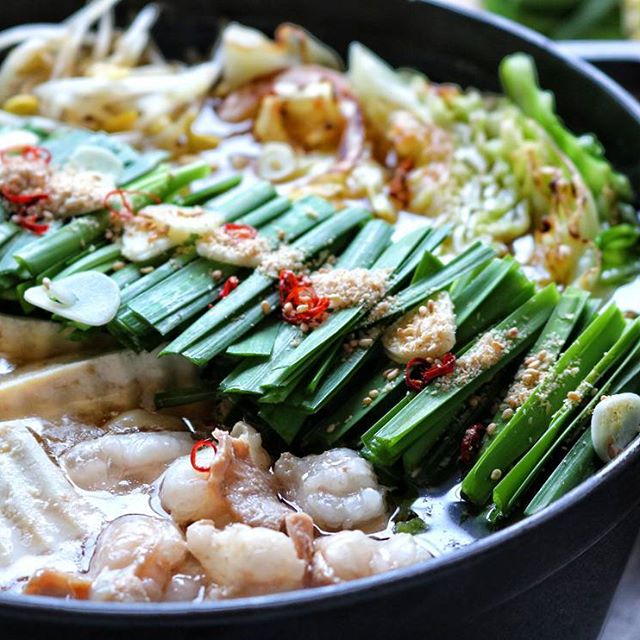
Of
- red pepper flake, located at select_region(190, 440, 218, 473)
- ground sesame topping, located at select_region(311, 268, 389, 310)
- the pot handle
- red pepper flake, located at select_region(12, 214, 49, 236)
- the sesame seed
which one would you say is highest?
the pot handle

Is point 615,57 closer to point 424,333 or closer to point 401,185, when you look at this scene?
point 401,185

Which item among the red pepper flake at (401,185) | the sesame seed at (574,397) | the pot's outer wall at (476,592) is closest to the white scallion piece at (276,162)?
the red pepper flake at (401,185)

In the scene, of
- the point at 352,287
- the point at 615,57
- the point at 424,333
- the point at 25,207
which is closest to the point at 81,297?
the point at 25,207

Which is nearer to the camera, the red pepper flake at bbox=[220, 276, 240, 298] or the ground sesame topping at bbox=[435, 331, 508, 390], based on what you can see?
the ground sesame topping at bbox=[435, 331, 508, 390]

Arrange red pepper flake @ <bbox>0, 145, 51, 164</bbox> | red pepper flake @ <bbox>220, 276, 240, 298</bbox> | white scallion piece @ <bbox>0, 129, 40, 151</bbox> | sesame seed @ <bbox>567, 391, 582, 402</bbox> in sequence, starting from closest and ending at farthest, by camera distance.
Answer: sesame seed @ <bbox>567, 391, 582, 402</bbox> < red pepper flake @ <bbox>220, 276, 240, 298</bbox> < red pepper flake @ <bbox>0, 145, 51, 164</bbox> < white scallion piece @ <bbox>0, 129, 40, 151</bbox>

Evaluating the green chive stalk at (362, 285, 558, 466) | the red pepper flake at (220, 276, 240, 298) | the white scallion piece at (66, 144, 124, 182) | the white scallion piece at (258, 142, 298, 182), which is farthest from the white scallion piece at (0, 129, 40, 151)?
the green chive stalk at (362, 285, 558, 466)

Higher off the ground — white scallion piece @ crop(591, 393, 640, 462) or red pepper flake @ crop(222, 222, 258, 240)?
white scallion piece @ crop(591, 393, 640, 462)

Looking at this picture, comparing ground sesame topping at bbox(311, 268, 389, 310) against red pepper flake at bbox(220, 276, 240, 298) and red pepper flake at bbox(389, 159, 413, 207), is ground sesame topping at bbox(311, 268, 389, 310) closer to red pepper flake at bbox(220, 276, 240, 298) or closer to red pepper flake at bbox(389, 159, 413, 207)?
red pepper flake at bbox(220, 276, 240, 298)
